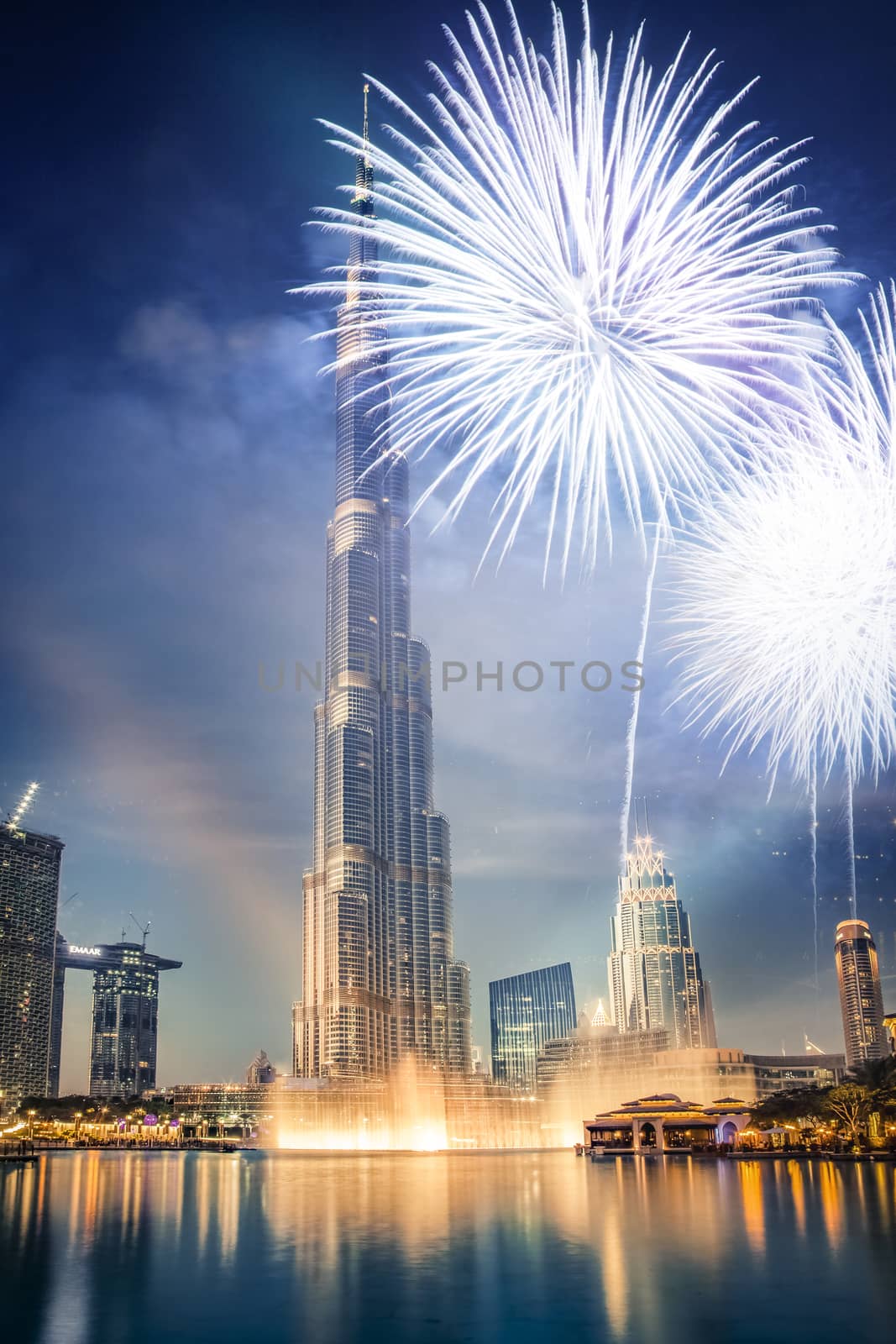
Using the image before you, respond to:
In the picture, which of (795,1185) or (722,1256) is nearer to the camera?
(722,1256)

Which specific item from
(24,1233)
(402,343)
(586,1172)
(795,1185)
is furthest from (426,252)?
(586,1172)

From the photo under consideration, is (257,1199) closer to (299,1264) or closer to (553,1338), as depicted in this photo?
(299,1264)

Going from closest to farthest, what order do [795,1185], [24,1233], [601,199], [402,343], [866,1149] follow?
[601,199] → [402,343] → [24,1233] → [795,1185] → [866,1149]

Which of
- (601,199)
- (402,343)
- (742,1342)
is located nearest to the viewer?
(742,1342)

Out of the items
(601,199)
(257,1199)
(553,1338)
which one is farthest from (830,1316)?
(257,1199)

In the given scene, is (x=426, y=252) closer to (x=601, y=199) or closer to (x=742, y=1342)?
(x=601, y=199)

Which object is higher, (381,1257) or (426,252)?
(426,252)
